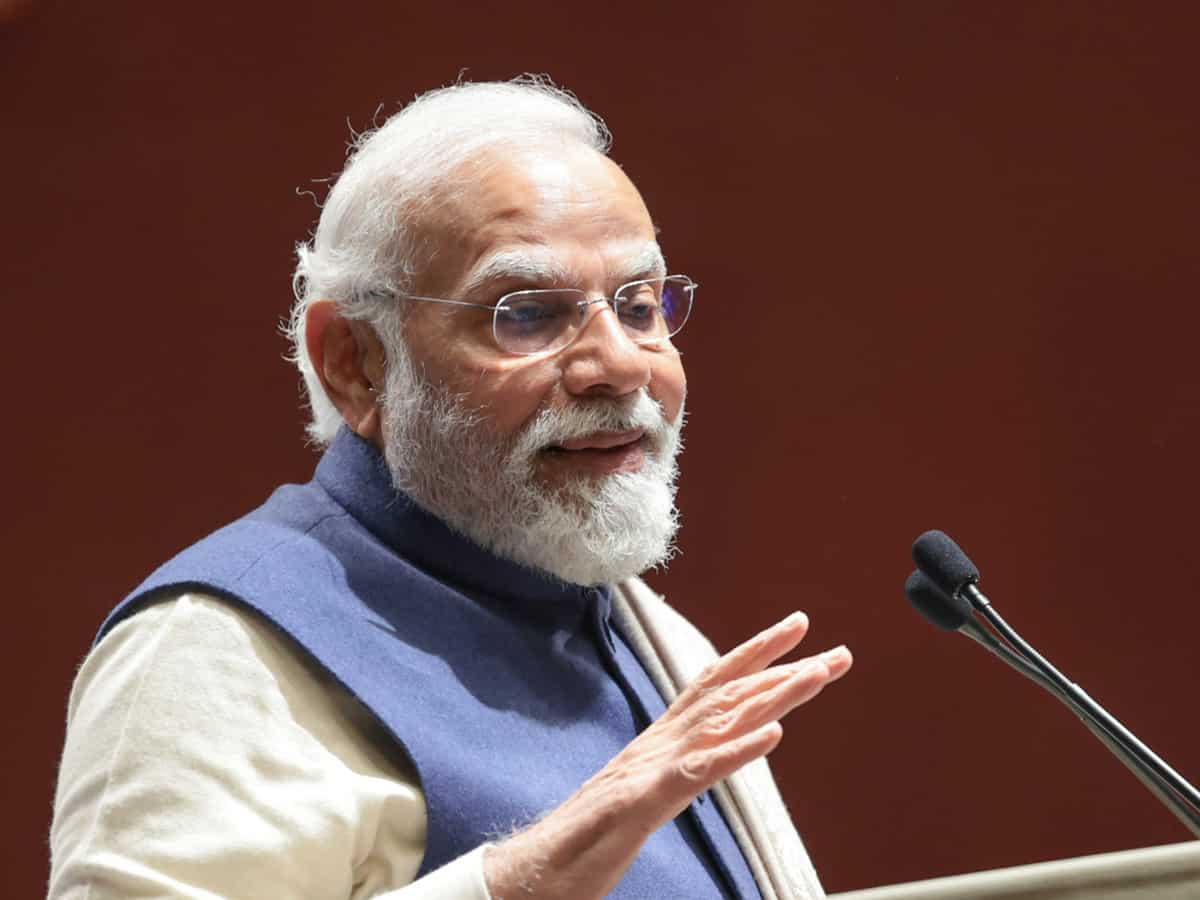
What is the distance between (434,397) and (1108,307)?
56.9 inches

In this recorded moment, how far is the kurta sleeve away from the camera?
1393mm

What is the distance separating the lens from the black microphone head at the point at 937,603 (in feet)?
5.26

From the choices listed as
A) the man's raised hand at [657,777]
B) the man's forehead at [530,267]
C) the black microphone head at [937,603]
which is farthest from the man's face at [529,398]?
the man's raised hand at [657,777]

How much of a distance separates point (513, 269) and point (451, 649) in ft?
1.34

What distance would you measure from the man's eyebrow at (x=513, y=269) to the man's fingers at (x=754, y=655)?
0.51 meters

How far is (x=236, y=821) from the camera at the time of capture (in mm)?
1409

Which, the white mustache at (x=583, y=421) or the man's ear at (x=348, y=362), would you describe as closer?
the white mustache at (x=583, y=421)

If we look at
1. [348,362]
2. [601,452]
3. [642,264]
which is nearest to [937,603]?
[601,452]

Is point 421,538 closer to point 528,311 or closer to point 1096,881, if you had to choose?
point 528,311

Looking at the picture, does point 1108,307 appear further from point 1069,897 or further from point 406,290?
point 406,290

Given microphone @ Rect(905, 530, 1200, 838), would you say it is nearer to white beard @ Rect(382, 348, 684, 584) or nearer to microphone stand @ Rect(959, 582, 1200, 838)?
microphone stand @ Rect(959, 582, 1200, 838)

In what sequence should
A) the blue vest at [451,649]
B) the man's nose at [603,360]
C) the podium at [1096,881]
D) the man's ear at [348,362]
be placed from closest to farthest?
the blue vest at [451,649]
the man's nose at [603,360]
the man's ear at [348,362]
the podium at [1096,881]

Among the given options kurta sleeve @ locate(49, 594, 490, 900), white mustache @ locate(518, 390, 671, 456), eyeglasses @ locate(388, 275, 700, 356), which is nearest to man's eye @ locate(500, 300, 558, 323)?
eyeglasses @ locate(388, 275, 700, 356)

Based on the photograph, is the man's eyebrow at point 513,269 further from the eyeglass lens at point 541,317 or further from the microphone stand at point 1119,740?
the microphone stand at point 1119,740
